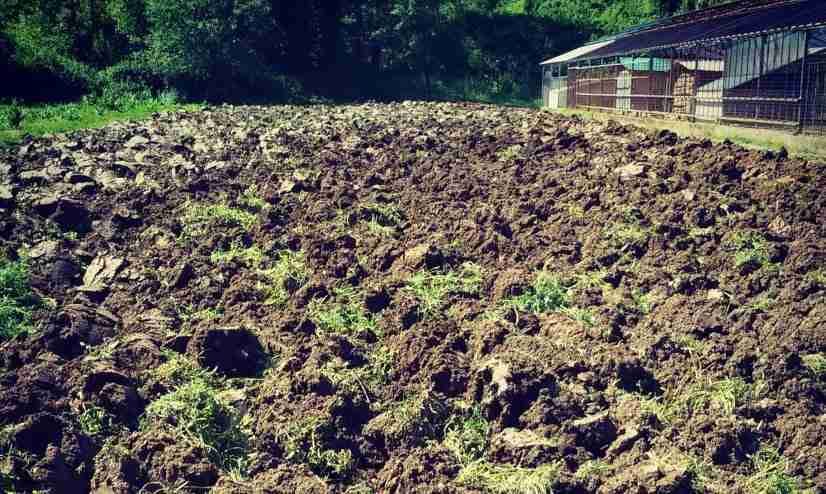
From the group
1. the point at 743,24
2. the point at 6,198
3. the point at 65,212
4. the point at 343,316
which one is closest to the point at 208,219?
the point at 65,212

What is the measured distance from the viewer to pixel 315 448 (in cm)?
514

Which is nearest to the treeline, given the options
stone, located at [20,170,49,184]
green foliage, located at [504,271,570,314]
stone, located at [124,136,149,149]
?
stone, located at [124,136,149,149]

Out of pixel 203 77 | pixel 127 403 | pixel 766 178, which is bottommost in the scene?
pixel 127 403

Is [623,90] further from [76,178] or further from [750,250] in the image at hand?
[750,250]

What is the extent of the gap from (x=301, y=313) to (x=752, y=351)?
354 centimetres

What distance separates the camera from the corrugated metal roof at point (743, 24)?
1467 centimetres

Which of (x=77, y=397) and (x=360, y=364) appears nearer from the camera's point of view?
(x=77, y=397)

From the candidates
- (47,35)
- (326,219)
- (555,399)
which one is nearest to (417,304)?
(555,399)

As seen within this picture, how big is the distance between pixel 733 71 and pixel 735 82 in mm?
550

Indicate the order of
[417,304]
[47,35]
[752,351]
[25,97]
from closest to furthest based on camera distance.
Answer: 1. [752,351]
2. [417,304]
3. [25,97]
4. [47,35]

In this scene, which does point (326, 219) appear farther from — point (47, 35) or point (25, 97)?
point (47, 35)

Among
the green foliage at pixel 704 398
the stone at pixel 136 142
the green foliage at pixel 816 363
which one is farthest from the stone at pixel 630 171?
the stone at pixel 136 142

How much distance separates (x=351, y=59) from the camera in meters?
41.8

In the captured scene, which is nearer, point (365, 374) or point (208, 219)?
point (365, 374)
